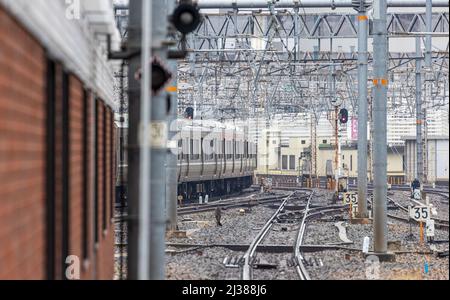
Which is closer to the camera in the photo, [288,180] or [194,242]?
[194,242]

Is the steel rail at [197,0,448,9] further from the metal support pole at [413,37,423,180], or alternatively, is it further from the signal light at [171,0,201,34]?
the signal light at [171,0,201,34]

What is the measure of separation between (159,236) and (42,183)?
1.52 metres

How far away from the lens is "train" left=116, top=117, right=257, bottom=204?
3344 cm

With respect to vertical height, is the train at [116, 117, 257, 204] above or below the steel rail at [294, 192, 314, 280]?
above

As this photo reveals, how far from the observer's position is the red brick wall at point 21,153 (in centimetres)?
438

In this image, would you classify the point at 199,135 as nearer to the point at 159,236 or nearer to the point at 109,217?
the point at 109,217

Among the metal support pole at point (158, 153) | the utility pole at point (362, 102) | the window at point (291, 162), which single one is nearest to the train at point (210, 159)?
the utility pole at point (362, 102)

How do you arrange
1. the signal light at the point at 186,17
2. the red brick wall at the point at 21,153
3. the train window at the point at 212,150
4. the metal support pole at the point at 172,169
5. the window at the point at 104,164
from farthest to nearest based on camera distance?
the train window at the point at 212,150, the metal support pole at the point at 172,169, the window at the point at 104,164, the signal light at the point at 186,17, the red brick wall at the point at 21,153

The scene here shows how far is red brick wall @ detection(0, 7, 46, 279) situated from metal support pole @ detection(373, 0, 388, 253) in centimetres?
1155

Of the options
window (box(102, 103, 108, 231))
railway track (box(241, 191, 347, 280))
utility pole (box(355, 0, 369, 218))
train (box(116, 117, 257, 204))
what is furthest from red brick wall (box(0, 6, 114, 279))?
train (box(116, 117, 257, 204))

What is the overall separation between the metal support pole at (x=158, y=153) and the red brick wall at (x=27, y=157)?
72 cm

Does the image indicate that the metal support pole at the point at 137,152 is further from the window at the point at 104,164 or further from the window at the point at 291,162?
the window at the point at 291,162

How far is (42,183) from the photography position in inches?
224
